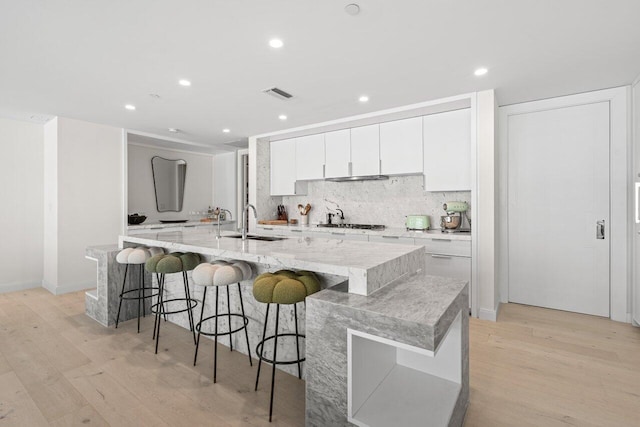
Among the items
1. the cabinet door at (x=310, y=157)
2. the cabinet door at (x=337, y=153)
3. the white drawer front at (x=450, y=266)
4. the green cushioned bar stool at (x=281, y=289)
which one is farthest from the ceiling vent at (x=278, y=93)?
the white drawer front at (x=450, y=266)

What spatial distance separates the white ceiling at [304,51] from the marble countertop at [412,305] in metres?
1.66

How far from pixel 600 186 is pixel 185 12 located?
13.6 feet

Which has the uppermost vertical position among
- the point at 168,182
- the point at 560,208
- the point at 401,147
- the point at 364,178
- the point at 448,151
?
the point at 401,147

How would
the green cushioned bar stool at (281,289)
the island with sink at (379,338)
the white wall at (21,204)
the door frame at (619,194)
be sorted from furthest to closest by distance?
the white wall at (21,204) < the door frame at (619,194) < the green cushioned bar stool at (281,289) < the island with sink at (379,338)

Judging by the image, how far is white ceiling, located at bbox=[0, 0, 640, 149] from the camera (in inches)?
76.5

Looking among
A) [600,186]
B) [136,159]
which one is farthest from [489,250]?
[136,159]

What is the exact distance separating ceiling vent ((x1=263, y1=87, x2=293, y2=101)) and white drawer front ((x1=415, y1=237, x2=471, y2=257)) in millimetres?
2170

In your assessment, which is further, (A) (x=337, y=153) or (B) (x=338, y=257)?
(A) (x=337, y=153)

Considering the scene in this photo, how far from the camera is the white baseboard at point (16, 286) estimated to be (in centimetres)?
432

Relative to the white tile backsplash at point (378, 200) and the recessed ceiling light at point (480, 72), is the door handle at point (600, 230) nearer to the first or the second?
the white tile backsplash at point (378, 200)

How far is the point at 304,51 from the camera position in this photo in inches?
96.9

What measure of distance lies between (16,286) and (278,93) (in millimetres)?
4558

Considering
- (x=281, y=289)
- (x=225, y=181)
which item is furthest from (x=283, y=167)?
(x=281, y=289)

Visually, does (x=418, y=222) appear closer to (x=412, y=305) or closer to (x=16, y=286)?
(x=412, y=305)
